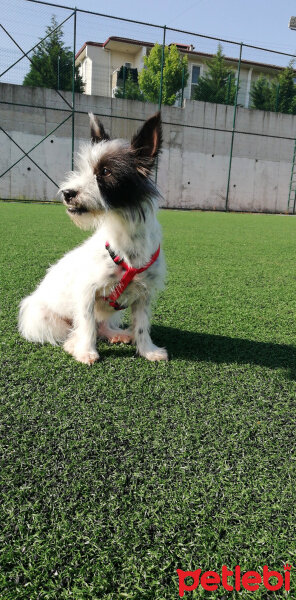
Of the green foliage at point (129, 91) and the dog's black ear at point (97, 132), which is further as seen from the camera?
the green foliage at point (129, 91)

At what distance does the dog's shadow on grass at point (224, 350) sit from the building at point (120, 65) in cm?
1693

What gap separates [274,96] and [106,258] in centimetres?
2441

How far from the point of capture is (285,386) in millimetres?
2266

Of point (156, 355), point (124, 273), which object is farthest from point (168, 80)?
point (156, 355)

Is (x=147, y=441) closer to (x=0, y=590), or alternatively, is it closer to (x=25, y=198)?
(x=0, y=590)

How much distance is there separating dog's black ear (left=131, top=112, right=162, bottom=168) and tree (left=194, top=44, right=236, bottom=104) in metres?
20.4

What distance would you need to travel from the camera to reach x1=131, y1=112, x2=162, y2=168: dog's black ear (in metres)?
2.33

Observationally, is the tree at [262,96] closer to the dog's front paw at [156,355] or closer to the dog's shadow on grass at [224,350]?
the dog's shadow on grass at [224,350]

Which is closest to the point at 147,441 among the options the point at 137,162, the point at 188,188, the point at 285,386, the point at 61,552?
the point at 61,552

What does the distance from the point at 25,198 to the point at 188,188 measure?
25.2 feet

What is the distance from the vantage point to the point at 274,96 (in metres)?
23.1

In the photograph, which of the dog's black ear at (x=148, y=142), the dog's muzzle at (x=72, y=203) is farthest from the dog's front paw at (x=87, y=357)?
the dog's black ear at (x=148, y=142)

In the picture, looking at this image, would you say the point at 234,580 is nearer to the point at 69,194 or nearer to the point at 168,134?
the point at 69,194

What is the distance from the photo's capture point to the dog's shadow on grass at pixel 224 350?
2.60 m
